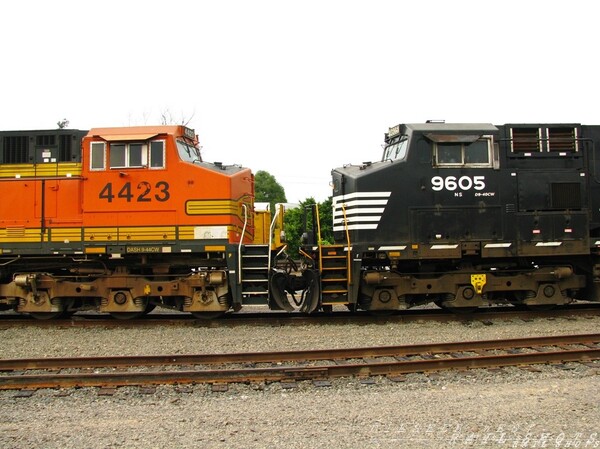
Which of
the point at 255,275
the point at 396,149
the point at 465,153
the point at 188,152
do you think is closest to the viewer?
the point at 255,275

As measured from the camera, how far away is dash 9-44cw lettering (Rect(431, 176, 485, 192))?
9797mm

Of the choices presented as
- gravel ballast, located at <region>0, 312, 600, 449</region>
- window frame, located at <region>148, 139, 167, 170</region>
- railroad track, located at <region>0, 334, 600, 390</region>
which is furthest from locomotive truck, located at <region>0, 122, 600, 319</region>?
gravel ballast, located at <region>0, 312, 600, 449</region>

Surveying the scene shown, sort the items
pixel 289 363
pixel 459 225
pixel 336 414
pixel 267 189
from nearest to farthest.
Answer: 1. pixel 336 414
2. pixel 289 363
3. pixel 459 225
4. pixel 267 189

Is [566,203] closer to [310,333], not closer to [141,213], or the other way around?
[310,333]

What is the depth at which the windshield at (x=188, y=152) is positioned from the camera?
9.80 m

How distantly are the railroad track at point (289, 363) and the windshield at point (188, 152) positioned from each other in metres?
4.33

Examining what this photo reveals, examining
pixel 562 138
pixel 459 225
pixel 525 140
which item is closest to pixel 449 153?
pixel 459 225

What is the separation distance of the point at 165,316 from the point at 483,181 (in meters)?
7.40

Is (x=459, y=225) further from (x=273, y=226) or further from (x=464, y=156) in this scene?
(x=273, y=226)

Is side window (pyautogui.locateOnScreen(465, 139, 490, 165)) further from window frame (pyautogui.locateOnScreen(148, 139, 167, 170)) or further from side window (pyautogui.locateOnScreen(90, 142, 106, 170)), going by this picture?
side window (pyautogui.locateOnScreen(90, 142, 106, 170))

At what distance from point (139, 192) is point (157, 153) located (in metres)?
0.84

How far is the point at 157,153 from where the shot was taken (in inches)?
381

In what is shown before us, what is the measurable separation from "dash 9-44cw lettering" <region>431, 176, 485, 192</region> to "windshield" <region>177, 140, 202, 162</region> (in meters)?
4.91

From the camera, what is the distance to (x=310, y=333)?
892 centimetres
